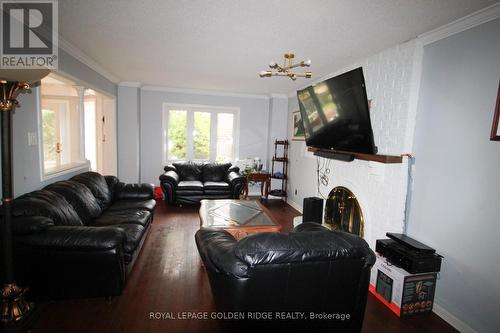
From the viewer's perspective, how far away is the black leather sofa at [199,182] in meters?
5.29

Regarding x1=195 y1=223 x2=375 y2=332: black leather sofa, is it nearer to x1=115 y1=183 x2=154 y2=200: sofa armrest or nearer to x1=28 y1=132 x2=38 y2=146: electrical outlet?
x1=28 y1=132 x2=38 y2=146: electrical outlet

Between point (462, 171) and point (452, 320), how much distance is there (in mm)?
1210

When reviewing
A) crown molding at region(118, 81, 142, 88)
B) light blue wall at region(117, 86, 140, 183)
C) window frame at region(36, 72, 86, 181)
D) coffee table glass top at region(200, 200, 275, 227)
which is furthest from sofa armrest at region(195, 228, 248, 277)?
crown molding at region(118, 81, 142, 88)

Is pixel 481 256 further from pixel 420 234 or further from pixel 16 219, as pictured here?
pixel 16 219

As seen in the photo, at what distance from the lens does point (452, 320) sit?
2.21 m

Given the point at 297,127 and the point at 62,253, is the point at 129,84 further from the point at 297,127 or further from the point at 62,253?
the point at 62,253

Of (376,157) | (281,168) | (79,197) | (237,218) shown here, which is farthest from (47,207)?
(281,168)

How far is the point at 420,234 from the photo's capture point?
254cm

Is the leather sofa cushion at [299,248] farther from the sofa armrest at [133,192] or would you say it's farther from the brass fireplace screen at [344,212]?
the sofa armrest at [133,192]

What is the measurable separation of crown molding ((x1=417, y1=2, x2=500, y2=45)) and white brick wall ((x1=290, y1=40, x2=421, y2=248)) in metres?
0.12

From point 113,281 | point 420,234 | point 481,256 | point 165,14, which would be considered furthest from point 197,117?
point 481,256

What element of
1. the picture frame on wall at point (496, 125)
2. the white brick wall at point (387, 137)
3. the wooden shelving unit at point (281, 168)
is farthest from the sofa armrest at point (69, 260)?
the wooden shelving unit at point (281, 168)

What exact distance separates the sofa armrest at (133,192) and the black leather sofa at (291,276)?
260cm

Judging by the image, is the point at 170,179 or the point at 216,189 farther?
the point at 216,189
